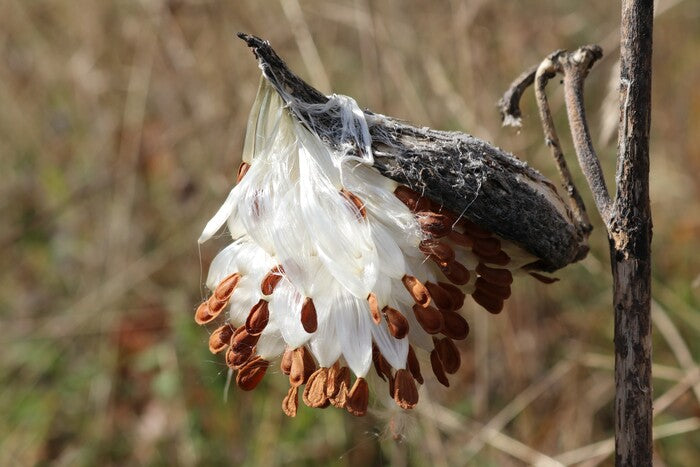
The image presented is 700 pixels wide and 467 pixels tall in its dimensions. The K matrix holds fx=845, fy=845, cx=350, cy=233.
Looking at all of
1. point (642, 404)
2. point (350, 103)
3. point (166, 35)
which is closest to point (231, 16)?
point (166, 35)

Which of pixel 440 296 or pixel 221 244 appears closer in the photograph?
pixel 440 296

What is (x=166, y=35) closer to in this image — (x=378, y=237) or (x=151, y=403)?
(x=151, y=403)

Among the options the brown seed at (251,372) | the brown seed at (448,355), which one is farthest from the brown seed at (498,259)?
the brown seed at (251,372)

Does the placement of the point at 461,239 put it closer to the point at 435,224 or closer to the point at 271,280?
the point at 435,224

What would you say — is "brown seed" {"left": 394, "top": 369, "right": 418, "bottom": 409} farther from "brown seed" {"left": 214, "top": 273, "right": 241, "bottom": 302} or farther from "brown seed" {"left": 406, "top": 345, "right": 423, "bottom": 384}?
"brown seed" {"left": 214, "top": 273, "right": 241, "bottom": 302}

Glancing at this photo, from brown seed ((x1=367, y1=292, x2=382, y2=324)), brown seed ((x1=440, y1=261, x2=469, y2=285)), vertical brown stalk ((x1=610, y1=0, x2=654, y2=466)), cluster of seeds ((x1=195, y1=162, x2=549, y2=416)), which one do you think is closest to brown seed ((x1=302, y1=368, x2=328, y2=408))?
cluster of seeds ((x1=195, y1=162, x2=549, y2=416))

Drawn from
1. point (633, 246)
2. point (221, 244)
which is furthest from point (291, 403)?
point (221, 244)
